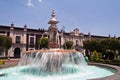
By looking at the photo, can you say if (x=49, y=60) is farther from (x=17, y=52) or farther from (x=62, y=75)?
(x=17, y=52)

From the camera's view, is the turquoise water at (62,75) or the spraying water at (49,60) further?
the spraying water at (49,60)

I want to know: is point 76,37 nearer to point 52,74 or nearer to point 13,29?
point 13,29

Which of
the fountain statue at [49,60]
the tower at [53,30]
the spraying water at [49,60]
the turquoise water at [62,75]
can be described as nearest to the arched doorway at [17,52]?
the tower at [53,30]

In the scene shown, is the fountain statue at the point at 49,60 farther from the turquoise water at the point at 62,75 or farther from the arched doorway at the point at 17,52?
the arched doorway at the point at 17,52

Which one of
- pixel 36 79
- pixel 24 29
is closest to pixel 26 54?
pixel 36 79

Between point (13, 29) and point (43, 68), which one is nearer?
point (43, 68)

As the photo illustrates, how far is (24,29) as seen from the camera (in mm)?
42688

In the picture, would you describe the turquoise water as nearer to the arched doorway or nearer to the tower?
the tower

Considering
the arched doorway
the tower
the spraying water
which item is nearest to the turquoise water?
the spraying water

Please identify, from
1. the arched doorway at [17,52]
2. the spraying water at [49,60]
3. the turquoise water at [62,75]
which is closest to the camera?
the turquoise water at [62,75]

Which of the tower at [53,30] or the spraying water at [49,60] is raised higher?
the tower at [53,30]

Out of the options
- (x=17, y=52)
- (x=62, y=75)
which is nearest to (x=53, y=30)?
(x=62, y=75)

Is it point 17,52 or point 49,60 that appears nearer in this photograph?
point 49,60

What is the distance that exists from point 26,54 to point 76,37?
39.6 metres
